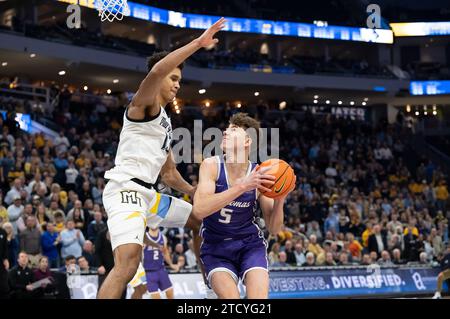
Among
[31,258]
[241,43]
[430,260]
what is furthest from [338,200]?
[241,43]

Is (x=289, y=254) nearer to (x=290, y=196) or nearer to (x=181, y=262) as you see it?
(x=181, y=262)

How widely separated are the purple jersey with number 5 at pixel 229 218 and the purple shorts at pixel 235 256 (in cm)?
6

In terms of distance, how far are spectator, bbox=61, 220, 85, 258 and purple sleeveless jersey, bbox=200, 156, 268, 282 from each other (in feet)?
25.7

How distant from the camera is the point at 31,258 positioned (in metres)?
12.7

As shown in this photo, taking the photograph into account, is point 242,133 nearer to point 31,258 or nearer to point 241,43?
point 31,258

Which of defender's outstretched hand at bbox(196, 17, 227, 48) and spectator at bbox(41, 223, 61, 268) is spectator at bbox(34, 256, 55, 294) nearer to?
spectator at bbox(41, 223, 61, 268)

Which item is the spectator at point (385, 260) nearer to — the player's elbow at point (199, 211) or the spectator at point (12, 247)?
the spectator at point (12, 247)

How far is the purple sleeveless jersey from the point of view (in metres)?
6.20

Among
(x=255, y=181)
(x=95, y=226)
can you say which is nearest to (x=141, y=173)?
(x=255, y=181)

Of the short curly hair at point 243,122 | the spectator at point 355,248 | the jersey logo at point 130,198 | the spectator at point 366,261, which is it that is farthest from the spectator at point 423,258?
the jersey logo at point 130,198

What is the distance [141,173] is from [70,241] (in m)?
8.00

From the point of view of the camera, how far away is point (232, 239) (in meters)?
6.25

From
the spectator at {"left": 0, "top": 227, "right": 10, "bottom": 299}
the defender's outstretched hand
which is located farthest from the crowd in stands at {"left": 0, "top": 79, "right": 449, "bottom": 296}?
the defender's outstretched hand
